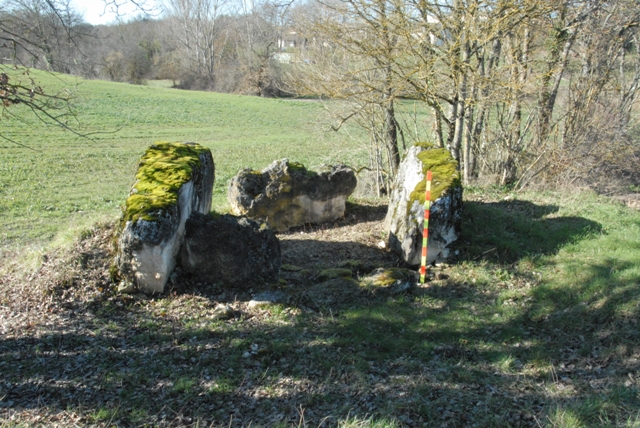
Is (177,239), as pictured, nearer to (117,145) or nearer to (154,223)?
(154,223)

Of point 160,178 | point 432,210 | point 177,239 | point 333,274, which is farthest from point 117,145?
point 432,210

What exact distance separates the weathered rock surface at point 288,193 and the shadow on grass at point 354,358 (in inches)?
137

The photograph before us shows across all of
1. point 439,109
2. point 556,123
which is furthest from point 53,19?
point 556,123

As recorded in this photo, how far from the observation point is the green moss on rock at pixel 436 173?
8.05m

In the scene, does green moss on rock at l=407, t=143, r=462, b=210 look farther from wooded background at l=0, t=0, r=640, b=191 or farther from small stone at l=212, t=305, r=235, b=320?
small stone at l=212, t=305, r=235, b=320

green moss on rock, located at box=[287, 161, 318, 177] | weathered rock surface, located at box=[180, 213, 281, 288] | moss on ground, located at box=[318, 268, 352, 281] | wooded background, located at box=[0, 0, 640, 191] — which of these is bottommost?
moss on ground, located at box=[318, 268, 352, 281]

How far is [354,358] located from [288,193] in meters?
5.94

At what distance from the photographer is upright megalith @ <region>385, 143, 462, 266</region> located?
7.88 m

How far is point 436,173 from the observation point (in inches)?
337

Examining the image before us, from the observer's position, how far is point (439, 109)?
1165cm

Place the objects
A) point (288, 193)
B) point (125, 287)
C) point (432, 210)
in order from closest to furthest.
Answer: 1. point (125, 287)
2. point (432, 210)
3. point (288, 193)

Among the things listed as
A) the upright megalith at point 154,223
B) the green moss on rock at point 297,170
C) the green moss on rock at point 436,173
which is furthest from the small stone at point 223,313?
the green moss on rock at point 297,170

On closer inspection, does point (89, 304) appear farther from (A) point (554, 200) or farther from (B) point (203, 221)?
(A) point (554, 200)

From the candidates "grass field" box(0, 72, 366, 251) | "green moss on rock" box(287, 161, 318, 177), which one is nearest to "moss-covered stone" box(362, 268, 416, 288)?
"green moss on rock" box(287, 161, 318, 177)
